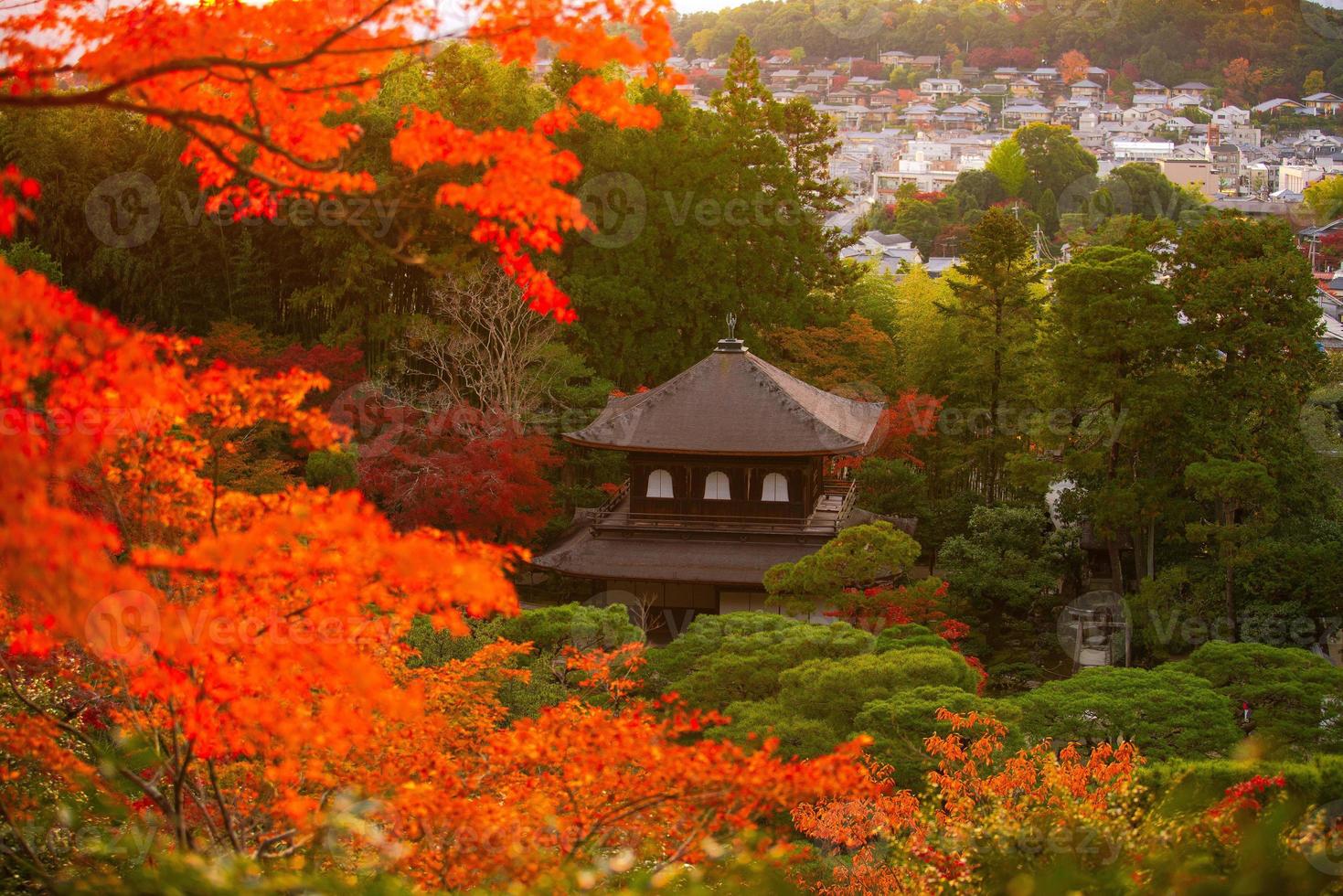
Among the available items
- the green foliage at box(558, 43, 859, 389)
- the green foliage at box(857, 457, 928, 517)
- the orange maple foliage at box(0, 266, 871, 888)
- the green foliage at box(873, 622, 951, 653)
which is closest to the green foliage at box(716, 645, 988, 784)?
the green foliage at box(873, 622, 951, 653)

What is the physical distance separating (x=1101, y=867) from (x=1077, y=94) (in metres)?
115

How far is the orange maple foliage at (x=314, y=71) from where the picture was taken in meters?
5.70

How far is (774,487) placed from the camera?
890 inches

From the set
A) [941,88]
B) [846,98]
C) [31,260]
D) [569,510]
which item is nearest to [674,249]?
[569,510]

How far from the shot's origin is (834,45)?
134875 mm

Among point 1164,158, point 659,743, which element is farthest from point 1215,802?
point 1164,158

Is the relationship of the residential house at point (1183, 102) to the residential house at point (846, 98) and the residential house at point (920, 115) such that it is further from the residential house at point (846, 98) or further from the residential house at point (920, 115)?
the residential house at point (846, 98)

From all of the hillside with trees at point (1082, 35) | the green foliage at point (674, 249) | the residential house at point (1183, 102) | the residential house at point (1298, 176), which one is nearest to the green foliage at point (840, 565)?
the green foliage at point (674, 249)

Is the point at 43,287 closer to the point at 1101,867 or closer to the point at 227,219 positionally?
the point at 1101,867

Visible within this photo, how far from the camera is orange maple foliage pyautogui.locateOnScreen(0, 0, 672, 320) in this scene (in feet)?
18.7

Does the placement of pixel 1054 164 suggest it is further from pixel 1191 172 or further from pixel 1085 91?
pixel 1085 91

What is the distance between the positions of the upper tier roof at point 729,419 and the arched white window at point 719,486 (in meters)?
0.70

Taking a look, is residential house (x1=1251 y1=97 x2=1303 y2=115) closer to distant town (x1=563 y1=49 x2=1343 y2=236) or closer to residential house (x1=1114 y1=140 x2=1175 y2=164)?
distant town (x1=563 y1=49 x2=1343 y2=236)

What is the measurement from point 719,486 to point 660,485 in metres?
0.96
